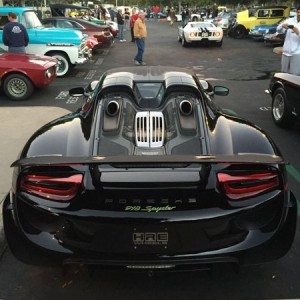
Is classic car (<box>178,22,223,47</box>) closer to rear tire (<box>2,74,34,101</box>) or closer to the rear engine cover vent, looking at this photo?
rear tire (<box>2,74,34,101</box>)

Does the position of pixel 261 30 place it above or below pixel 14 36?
below

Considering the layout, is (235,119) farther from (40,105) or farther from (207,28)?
(207,28)

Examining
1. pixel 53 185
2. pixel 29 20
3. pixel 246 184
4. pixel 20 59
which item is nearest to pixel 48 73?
pixel 20 59

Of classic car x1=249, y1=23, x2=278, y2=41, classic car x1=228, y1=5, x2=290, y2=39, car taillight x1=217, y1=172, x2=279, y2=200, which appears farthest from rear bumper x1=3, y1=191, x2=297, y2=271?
classic car x1=228, y1=5, x2=290, y2=39

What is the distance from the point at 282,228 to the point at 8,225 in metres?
1.69

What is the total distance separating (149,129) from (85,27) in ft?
47.4

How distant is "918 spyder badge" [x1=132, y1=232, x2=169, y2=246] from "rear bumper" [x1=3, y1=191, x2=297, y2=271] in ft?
0.18

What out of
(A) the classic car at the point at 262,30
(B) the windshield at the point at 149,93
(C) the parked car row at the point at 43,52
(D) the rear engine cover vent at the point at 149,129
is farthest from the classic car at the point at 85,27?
(D) the rear engine cover vent at the point at 149,129

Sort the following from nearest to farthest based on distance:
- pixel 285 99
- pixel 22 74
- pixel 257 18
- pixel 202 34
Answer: pixel 285 99 → pixel 22 74 → pixel 202 34 → pixel 257 18

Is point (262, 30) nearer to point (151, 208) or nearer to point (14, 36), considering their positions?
point (14, 36)

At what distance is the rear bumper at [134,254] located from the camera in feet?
7.75

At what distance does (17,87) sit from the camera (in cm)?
905

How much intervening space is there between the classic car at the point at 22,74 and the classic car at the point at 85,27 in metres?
6.70

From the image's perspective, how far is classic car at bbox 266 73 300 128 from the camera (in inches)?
235
